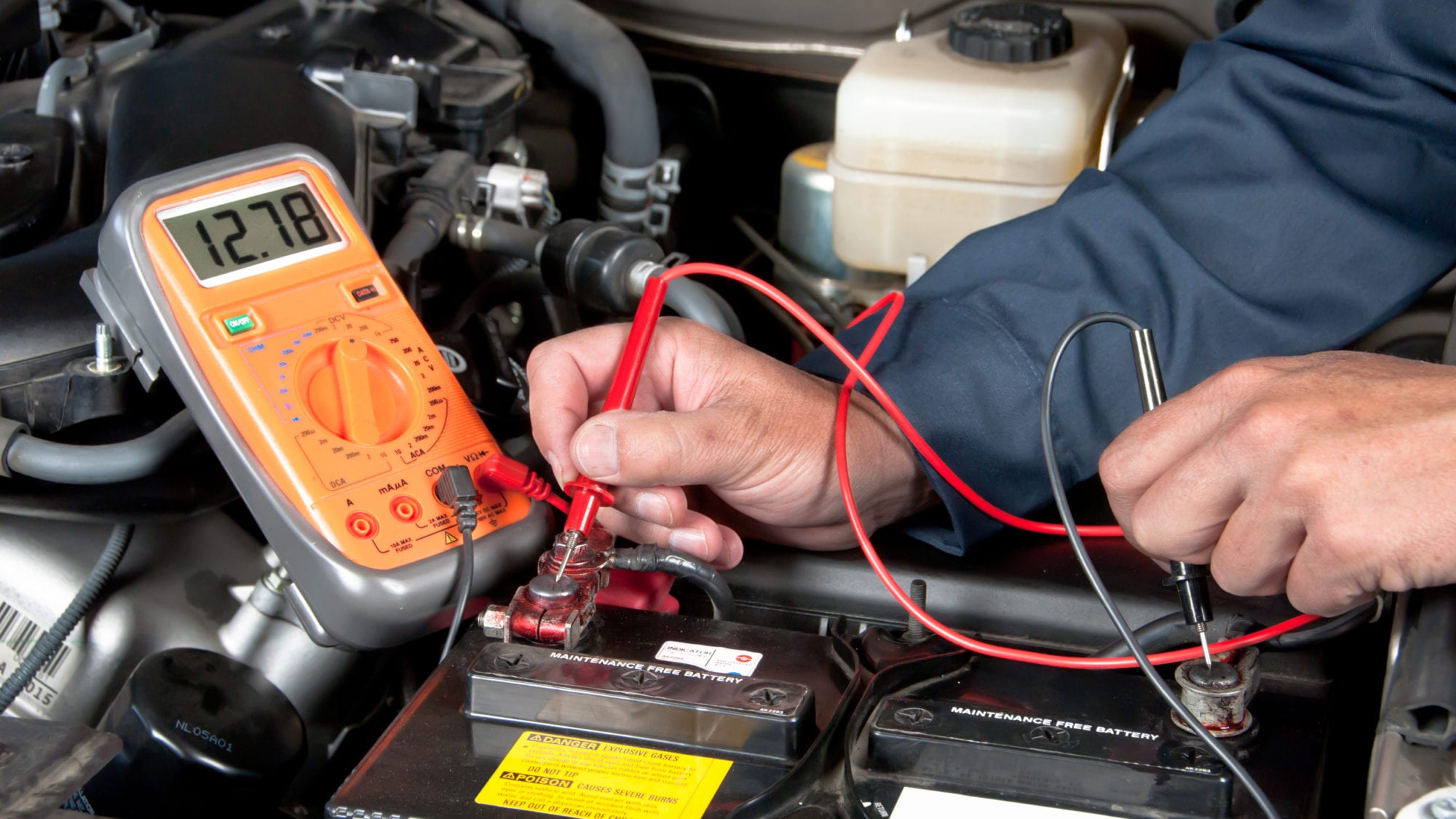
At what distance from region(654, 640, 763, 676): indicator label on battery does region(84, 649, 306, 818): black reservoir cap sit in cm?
22

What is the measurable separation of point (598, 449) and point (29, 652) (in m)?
0.36

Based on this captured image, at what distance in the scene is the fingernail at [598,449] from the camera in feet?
2.23

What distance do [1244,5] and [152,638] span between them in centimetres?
103

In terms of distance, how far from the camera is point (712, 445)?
728mm

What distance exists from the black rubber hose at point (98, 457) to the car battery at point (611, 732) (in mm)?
216

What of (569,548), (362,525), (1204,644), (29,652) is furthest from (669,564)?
(29,652)

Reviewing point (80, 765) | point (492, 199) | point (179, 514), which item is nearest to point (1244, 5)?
point (492, 199)

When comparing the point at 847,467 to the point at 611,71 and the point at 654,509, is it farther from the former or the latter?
the point at 611,71

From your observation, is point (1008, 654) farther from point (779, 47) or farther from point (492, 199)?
point (779, 47)

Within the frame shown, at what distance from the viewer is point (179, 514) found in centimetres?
75

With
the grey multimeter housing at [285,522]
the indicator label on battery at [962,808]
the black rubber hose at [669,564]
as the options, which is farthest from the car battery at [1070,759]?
the grey multimeter housing at [285,522]

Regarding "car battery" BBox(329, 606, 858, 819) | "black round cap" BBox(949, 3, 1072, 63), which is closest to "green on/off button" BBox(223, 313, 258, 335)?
"car battery" BBox(329, 606, 858, 819)

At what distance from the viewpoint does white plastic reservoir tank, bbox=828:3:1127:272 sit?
3.43ft

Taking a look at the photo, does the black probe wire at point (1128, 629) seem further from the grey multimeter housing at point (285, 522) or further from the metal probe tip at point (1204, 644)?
the grey multimeter housing at point (285, 522)
